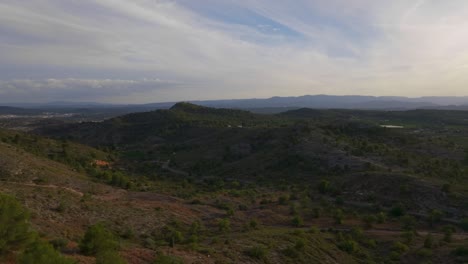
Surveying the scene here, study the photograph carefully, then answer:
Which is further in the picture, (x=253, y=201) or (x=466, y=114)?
(x=466, y=114)

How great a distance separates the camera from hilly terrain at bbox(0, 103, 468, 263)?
2133 cm

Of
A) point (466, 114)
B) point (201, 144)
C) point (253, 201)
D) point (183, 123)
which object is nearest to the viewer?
point (253, 201)

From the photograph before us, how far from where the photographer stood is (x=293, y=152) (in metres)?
60.6

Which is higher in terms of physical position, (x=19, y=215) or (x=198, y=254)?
(x=19, y=215)

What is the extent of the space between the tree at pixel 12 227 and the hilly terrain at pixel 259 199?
37 cm

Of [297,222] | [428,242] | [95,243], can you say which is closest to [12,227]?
[95,243]

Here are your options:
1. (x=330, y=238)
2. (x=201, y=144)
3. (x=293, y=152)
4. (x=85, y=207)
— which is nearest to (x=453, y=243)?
(x=330, y=238)

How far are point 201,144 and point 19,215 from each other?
230 ft

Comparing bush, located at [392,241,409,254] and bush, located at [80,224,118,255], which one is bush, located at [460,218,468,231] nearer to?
bush, located at [392,241,409,254]

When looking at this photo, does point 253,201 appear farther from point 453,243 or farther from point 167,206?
point 453,243

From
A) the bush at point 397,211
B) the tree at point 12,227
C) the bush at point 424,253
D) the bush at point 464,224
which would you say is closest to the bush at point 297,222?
the bush at point 424,253

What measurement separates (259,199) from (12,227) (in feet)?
94.9

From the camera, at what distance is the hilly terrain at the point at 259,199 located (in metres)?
21.3

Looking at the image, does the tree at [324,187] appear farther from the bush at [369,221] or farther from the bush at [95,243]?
the bush at [95,243]
